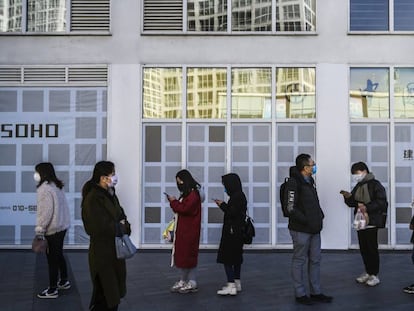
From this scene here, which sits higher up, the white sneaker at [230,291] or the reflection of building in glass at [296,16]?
the reflection of building in glass at [296,16]

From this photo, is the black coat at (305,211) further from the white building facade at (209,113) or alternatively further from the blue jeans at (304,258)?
the white building facade at (209,113)

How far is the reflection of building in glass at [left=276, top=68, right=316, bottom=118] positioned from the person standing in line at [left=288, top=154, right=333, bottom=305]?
524 cm

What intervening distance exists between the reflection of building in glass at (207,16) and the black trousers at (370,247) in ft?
19.9

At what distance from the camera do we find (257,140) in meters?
13.5

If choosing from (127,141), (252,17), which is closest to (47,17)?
Result: (127,141)


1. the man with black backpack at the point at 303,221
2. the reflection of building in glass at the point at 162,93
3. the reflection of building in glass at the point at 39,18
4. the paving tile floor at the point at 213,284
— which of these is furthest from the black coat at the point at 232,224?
the reflection of building in glass at the point at 39,18

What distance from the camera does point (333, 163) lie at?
43.9 feet

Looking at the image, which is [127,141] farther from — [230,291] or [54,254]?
A: [230,291]

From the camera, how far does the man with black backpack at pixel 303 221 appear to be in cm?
818

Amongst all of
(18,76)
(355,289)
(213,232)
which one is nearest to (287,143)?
(213,232)

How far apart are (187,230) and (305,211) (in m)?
1.74

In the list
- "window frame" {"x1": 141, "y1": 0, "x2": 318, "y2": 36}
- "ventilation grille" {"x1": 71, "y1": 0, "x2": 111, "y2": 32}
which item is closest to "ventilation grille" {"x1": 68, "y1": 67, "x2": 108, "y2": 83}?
"ventilation grille" {"x1": 71, "y1": 0, "x2": 111, "y2": 32}

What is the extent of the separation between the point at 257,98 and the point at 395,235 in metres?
4.10

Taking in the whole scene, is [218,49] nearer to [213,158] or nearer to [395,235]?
[213,158]
